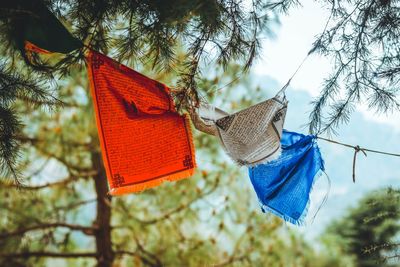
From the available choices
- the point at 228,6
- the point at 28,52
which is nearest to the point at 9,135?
the point at 28,52

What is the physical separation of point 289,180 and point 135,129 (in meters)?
0.54

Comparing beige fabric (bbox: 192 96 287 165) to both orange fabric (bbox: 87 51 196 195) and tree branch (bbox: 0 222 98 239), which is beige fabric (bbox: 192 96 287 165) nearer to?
orange fabric (bbox: 87 51 196 195)

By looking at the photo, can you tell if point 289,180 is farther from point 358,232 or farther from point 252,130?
point 358,232

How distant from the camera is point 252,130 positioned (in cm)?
146

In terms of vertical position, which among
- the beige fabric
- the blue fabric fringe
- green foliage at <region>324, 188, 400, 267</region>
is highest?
the beige fabric

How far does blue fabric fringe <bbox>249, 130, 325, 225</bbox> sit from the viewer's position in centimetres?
160

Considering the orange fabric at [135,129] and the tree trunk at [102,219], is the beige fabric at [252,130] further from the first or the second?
the tree trunk at [102,219]

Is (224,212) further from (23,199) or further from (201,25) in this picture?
(201,25)

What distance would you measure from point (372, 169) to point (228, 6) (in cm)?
3732

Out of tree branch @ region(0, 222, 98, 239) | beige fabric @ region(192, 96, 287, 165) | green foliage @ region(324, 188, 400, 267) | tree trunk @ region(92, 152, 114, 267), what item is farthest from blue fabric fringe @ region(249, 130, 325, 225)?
green foliage @ region(324, 188, 400, 267)

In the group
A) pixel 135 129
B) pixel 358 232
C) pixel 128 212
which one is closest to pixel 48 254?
pixel 128 212

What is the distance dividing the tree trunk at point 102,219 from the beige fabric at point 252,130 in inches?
84.1

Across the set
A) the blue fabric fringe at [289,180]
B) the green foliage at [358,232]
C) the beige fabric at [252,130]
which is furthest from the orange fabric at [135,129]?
the green foliage at [358,232]

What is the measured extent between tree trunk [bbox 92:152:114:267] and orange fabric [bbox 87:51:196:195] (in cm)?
197
